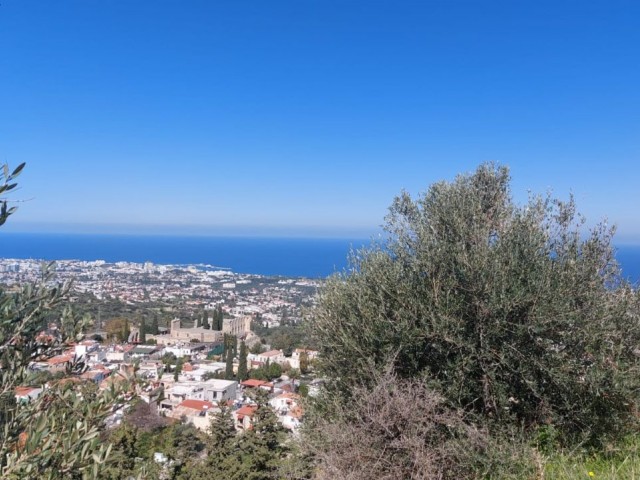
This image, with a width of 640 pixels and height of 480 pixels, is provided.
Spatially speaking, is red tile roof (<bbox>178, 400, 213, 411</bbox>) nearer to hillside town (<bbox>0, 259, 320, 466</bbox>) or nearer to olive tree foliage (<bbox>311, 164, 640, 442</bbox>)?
hillside town (<bbox>0, 259, 320, 466</bbox>)

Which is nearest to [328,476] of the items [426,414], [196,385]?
[426,414]

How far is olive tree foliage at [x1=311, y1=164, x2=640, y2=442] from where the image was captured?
15.8 ft

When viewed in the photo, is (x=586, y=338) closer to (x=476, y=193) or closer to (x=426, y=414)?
(x=426, y=414)

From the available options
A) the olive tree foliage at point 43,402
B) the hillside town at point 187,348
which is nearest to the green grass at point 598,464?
the hillside town at point 187,348

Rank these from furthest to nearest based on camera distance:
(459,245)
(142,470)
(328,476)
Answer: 1. (459,245)
2. (328,476)
3. (142,470)

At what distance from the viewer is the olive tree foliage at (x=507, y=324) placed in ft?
15.8

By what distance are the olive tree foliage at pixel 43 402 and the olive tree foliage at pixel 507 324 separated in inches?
138

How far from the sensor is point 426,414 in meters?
4.56

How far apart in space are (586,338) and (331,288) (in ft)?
11.5

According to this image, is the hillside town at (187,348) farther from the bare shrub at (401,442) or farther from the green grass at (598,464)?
the green grass at (598,464)

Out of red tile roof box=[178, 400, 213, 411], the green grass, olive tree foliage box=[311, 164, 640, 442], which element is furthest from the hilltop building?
the green grass

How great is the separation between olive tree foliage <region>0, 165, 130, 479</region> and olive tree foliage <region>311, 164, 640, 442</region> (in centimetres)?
352

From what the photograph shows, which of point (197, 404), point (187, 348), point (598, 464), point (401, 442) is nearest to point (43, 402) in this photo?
point (401, 442)

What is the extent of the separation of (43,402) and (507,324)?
14.8 ft
